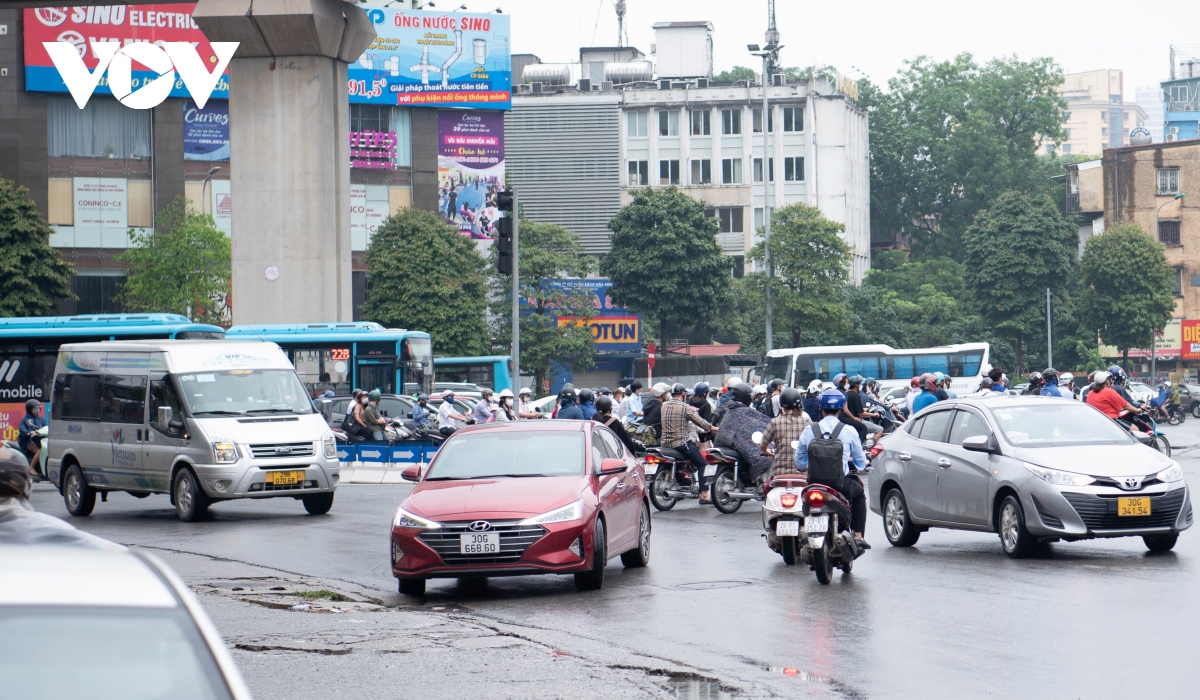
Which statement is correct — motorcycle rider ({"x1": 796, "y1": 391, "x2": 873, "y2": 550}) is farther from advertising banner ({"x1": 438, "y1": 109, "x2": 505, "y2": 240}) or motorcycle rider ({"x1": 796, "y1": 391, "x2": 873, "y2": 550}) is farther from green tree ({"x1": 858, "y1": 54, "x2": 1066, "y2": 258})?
green tree ({"x1": 858, "y1": 54, "x2": 1066, "y2": 258})

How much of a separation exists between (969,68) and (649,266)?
155 ft

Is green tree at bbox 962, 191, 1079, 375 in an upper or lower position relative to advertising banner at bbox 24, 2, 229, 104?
lower

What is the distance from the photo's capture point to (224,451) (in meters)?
18.3

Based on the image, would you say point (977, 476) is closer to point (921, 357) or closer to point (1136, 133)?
point (921, 357)

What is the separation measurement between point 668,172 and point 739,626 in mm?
87384

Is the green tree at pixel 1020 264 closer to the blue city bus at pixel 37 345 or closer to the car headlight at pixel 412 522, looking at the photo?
the blue city bus at pixel 37 345

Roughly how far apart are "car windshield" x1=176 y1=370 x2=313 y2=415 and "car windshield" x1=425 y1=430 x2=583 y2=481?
23.1 feet

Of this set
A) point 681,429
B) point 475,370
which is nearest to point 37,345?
point 681,429

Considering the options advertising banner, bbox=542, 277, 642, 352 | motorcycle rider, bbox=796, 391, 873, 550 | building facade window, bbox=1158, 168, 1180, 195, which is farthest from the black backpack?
building facade window, bbox=1158, 168, 1180, 195

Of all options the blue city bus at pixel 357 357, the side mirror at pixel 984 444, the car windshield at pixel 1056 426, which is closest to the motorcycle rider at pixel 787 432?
the side mirror at pixel 984 444

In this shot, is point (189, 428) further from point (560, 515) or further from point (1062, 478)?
point (1062, 478)

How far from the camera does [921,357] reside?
60094 millimetres

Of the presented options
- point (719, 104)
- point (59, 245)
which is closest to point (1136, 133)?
point (719, 104)

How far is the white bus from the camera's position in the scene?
56.9 meters
